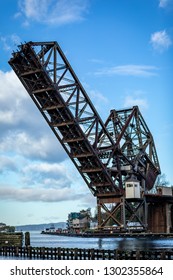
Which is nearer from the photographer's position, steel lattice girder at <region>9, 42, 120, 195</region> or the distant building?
steel lattice girder at <region>9, 42, 120, 195</region>

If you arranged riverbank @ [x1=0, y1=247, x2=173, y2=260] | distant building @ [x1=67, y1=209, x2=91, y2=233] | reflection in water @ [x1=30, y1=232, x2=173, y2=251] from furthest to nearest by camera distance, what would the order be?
distant building @ [x1=67, y1=209, x2=91, y2=233] < reflection in water @ [x1=30, y1=232, x2=173, y2=251] < riverbank @ [x1=0, y1=247, x2=173, y2=260]

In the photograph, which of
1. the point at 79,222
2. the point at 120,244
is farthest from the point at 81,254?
the point at 79,222

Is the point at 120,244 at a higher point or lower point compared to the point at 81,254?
lower

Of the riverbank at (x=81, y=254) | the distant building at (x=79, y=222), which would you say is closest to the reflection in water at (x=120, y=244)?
the riverbank at (x=81, y=254)

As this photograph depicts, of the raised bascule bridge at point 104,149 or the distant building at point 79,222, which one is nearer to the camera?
the raised bascule bridge at point 104,149

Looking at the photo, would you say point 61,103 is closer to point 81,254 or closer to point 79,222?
point 81,254

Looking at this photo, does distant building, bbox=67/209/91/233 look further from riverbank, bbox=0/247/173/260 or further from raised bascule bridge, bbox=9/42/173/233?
riverbank, bbox=0/247/173/260

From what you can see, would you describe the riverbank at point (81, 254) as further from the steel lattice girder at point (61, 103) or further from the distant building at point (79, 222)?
the distant building at point (79, 222)

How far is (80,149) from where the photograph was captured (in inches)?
1713

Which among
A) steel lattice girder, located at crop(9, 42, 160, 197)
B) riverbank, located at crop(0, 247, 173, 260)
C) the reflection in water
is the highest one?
steel lattice girder, located at crop(9, 42, 160, 197)

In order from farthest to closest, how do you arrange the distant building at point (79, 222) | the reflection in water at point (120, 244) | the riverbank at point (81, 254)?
the distant building at point (79, 222)
the reflection in water at point (120, 244)
the riverbank at point (81, 254)

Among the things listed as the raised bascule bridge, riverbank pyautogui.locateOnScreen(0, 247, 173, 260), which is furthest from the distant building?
riverbank pyautogui.locateOnScreen(0, 247, 173, 260)

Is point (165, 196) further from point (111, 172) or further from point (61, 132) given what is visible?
point (61, 132)
